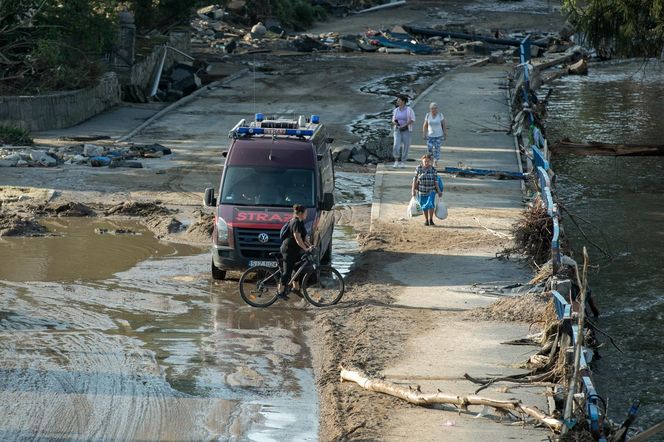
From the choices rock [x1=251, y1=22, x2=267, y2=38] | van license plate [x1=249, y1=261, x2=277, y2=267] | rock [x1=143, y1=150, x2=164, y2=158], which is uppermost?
rock [x1=251, y1=22, x2=267, y2=38]

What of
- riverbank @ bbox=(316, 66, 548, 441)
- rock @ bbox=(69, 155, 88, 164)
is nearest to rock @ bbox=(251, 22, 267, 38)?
rock @ bbox=(69, 155, 88, 164)

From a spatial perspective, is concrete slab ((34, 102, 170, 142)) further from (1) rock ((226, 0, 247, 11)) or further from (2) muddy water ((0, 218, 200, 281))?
(1) rock ((226, 0, 247, 11))

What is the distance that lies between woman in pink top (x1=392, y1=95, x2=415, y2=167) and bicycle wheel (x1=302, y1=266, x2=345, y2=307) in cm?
938

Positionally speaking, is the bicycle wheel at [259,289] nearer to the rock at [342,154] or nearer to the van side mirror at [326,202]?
the van side mirror at [326,202]

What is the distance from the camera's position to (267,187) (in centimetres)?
1938

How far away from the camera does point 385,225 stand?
22.7 meters

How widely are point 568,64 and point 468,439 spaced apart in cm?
4673

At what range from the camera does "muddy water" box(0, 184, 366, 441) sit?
41.6ft

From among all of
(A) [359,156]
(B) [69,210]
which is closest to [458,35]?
(A) [359,156]

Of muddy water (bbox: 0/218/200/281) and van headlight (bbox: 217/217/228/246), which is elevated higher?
van headlight (bbox: 217/217/228/246)

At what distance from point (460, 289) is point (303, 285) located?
2670mm

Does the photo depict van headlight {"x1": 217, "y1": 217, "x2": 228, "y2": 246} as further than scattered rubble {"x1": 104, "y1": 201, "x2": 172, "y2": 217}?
No

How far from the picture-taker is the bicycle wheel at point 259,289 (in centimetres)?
1764

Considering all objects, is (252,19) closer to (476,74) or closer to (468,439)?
(476,74)
